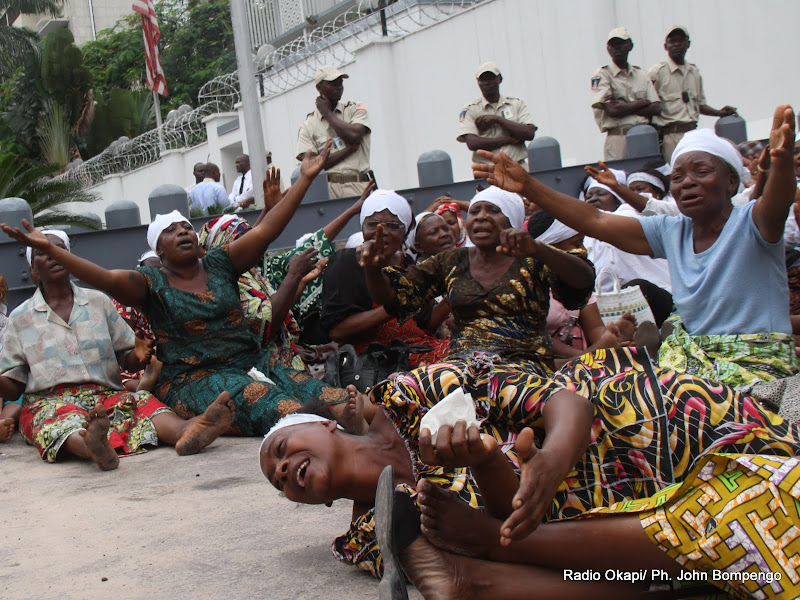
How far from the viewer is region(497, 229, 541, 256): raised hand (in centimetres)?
370

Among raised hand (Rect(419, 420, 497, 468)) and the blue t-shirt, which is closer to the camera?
raised hand (Rect(419, 420, 497, 468))

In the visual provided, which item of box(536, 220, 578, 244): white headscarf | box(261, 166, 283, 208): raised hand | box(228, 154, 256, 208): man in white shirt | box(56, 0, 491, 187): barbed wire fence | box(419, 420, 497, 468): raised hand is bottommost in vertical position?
box(419, 420, 497, 468): raised hand

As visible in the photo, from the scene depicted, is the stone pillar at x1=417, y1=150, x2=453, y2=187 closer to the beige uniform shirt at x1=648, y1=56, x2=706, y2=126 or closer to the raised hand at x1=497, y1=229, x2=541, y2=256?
the beige uniform shirt at x1=648, y1=56, x2=706, y2=126

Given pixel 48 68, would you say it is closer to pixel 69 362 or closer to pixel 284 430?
pixel 69 362

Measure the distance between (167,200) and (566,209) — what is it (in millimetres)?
5196

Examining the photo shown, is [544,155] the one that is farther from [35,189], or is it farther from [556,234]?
[35,189]

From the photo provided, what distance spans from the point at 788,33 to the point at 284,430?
988 cm

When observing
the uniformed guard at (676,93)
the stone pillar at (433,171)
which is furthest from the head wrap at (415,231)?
the uniformed guard at (676,93)

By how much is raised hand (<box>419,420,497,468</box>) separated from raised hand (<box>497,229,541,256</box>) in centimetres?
155

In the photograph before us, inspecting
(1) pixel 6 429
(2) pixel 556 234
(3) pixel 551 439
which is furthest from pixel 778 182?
(1) pixel 6 429

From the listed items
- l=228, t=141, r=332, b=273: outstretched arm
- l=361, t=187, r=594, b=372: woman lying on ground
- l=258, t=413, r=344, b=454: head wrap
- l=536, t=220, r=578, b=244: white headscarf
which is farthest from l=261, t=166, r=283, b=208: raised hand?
l=258, t=413, r=344, b=454: head wrap

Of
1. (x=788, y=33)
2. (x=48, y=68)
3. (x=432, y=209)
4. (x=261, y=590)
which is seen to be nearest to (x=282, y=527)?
(x=261, y=590)

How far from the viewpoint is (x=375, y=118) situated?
14.7 meters

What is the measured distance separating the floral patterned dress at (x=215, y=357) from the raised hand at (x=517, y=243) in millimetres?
1808
